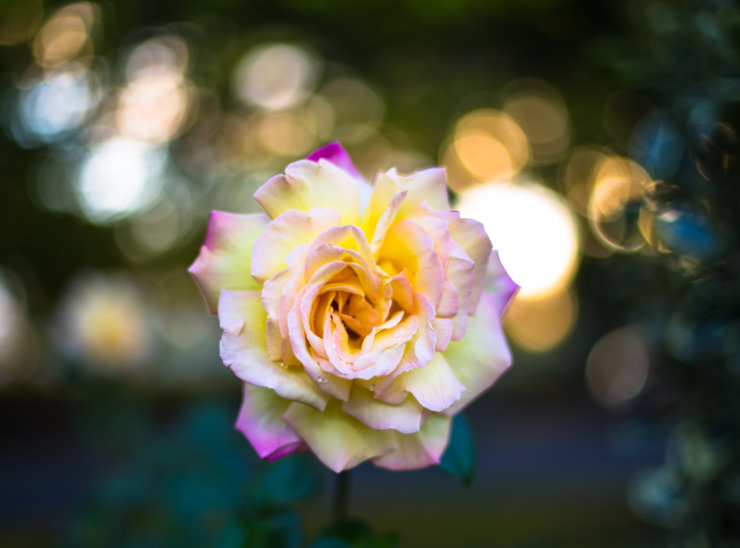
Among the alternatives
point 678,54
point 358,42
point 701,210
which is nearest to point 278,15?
point 358,42

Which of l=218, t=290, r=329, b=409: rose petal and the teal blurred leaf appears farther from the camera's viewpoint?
the teal blurred leaf

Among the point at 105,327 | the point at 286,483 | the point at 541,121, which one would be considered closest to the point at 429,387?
the point at 286,483

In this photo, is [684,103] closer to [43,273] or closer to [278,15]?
[278,15]

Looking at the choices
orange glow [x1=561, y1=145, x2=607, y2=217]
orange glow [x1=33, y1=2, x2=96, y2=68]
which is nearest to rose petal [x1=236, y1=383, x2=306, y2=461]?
orange glow [x1=33, y1=2, x2=96, y2=68]

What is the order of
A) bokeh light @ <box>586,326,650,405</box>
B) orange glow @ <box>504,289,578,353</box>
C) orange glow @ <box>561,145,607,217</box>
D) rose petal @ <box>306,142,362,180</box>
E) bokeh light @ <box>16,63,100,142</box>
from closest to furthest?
rose petal @ <box>306,142,362,180</box> < bokeh light @ <box>586,326,650,405</box> < bokeh light @ <box>16,63,100,142</box> < orange glow @ <box>561,145,607,217</box> < orange glow @ <box>504,289,578,353</box>

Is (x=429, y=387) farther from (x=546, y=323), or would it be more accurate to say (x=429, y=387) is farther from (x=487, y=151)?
(x=546, y=323)

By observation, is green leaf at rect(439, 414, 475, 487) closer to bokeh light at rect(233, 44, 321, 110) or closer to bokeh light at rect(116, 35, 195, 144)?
bokeh light at rect(233, 44, 321, 110)

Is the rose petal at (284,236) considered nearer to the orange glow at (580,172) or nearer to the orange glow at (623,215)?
the orange glow at (623,215)

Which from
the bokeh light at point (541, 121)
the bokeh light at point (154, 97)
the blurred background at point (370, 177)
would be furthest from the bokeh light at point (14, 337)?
the bokeh light at point (541, 121)

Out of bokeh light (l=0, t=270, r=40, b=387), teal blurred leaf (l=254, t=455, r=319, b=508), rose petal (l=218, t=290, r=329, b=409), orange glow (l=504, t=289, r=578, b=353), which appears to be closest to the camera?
rose petal (l=218, t=290, r=329, b=409)
